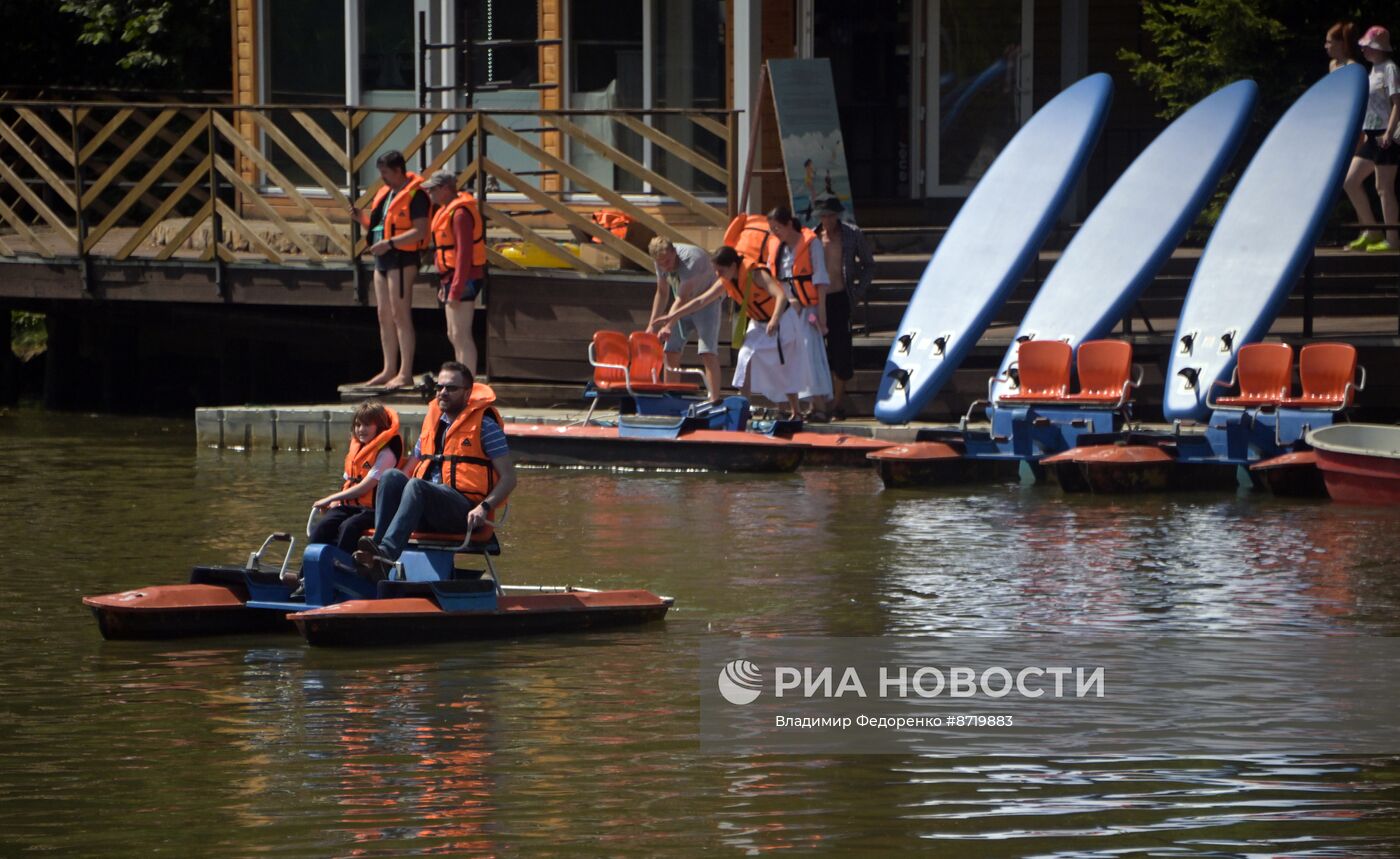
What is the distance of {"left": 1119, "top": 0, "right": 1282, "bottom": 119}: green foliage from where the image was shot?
18359mm

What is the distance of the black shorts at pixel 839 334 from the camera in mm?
16156

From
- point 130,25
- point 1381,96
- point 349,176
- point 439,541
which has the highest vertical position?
point 130,25

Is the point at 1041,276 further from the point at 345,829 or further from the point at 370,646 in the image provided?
the point at 345,829

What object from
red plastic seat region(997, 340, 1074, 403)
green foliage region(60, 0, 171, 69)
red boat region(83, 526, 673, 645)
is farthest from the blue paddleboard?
green foliage region(60, 0, 171, 69)

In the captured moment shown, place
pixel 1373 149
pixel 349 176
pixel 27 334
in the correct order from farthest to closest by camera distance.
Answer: pixel 27 334
pixel 349 176
pixel 1373 149

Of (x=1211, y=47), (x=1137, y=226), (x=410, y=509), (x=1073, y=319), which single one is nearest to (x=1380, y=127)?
(x=1211, y=47)

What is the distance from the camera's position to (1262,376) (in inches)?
572

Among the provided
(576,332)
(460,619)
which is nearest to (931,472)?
(576,332)

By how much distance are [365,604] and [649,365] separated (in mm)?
6424

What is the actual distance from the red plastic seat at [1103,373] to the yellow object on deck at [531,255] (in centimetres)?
460

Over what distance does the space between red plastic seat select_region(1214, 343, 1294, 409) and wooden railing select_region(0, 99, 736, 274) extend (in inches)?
171

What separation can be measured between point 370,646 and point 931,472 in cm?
561

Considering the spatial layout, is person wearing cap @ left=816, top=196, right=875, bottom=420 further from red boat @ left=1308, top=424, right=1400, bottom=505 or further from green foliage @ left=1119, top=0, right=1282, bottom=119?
green foliage @ left=1119, top=0, right=1282, bottom=119

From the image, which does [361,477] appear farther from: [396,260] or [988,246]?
[988,246]
